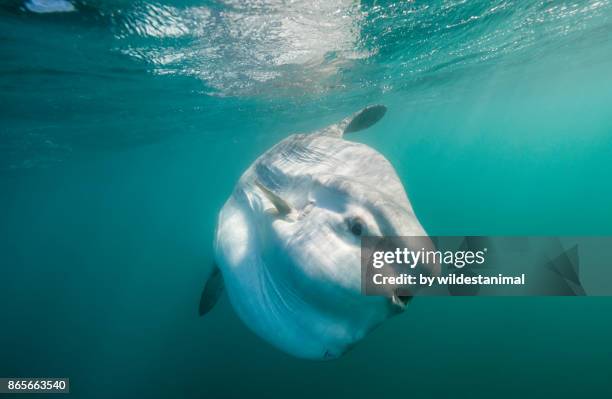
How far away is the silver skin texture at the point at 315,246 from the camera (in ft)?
5.36

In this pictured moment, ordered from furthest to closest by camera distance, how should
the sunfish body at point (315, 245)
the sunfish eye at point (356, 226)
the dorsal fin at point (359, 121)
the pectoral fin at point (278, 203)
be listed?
the dorsal fin at point (359, 121) < the pectoral fin at point (278, 203) < the sunfish eye at point (356, 226) < the sunfish body at point (315, 245)

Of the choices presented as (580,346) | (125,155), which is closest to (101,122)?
(125,155)

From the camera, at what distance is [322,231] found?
1.90m

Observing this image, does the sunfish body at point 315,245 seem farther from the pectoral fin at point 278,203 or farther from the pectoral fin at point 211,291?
the pectoral fin at point 211,291

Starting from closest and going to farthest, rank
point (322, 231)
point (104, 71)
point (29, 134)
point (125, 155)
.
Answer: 1. point (322, 231)
2. point (104, 71)
3. point (29, 134)
4. point (125, 155)

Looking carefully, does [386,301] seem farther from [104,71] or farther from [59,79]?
[59,79]

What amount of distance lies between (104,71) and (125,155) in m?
23.3

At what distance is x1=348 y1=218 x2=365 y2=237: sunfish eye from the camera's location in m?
1.82

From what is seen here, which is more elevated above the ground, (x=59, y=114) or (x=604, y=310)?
(x=59, y=114)

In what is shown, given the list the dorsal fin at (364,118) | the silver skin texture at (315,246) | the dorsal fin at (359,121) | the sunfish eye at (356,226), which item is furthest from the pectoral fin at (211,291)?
the sunfish eye at (356,226)

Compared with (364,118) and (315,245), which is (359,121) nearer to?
(364,118)

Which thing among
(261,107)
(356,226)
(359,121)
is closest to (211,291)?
(359,121)

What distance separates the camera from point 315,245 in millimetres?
1810

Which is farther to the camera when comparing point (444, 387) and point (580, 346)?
point (580, 346)
